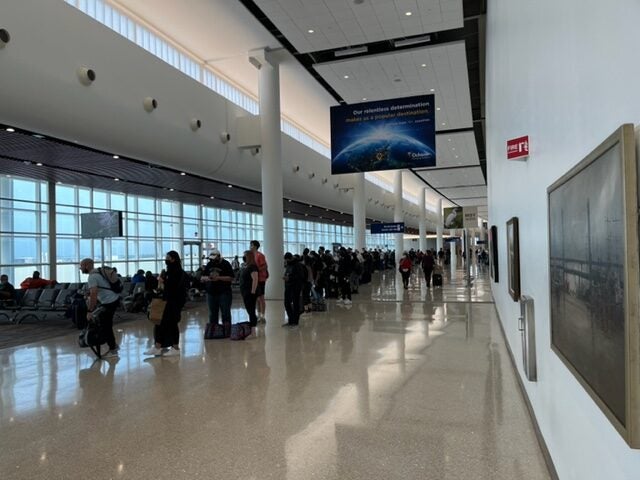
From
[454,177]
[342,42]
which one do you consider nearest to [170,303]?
[342,42]

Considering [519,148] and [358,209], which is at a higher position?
[358,209]

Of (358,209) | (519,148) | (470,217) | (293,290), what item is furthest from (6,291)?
(358,209)

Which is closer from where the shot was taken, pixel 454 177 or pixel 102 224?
pixel 102 224

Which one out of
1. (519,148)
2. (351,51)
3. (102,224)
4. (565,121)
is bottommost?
(565,121)

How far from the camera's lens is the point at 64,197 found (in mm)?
20594

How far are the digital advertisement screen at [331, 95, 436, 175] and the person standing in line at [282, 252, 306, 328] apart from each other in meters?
4.14

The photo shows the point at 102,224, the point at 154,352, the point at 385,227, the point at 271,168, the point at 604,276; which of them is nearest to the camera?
the point at 604,276

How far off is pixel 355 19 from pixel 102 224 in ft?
29.0

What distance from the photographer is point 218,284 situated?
32.9 ft

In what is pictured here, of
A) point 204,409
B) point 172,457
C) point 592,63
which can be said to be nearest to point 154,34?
point 204,409

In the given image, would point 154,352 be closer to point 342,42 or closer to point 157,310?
point 157,310

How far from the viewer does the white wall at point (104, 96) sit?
932 centimetres

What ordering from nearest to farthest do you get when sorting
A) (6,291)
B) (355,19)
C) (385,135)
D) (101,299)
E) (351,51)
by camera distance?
(101,299), (355,19), (385,135), (6,291), (351,51)

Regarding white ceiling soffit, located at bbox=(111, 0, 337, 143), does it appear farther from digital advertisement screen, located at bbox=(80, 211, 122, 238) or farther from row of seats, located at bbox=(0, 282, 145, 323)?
row of seats, located at bbox=(0, 282, 145, 323)
